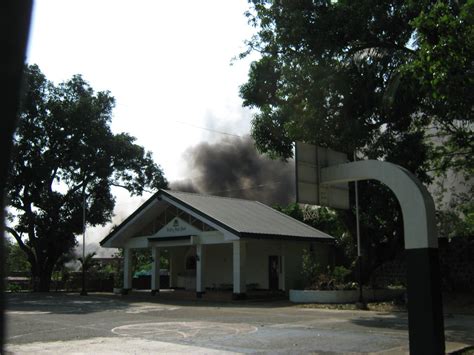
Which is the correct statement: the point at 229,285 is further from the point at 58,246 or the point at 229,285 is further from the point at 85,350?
the point at 85,350

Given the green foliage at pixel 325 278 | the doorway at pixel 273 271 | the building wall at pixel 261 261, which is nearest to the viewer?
the green foliage at pixel 325 278

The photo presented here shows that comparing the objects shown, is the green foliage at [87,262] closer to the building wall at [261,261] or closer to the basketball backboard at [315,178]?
the building wall at [261,261]

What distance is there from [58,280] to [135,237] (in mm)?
13395

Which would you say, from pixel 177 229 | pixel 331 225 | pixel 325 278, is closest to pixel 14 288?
pixel 177 229

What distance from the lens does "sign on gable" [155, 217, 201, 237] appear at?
2714 centimetres

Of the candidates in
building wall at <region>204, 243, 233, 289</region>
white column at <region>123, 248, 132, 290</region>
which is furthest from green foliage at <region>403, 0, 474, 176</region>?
white column at <region>123, 248, 132, 290</region>

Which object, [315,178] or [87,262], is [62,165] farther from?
[315,178]

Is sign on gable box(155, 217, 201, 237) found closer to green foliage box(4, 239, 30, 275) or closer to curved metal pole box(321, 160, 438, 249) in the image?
curved metal pole box(321, 160, 438, 249)

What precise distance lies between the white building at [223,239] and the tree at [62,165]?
8.79 metres

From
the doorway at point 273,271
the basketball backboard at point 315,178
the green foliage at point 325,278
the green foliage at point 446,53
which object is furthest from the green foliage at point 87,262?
the green foliage at point 446,53

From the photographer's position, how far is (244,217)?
27578mm

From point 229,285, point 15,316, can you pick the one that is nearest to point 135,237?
point 229,285

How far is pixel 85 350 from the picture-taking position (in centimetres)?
1043

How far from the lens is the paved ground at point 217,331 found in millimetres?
10617
